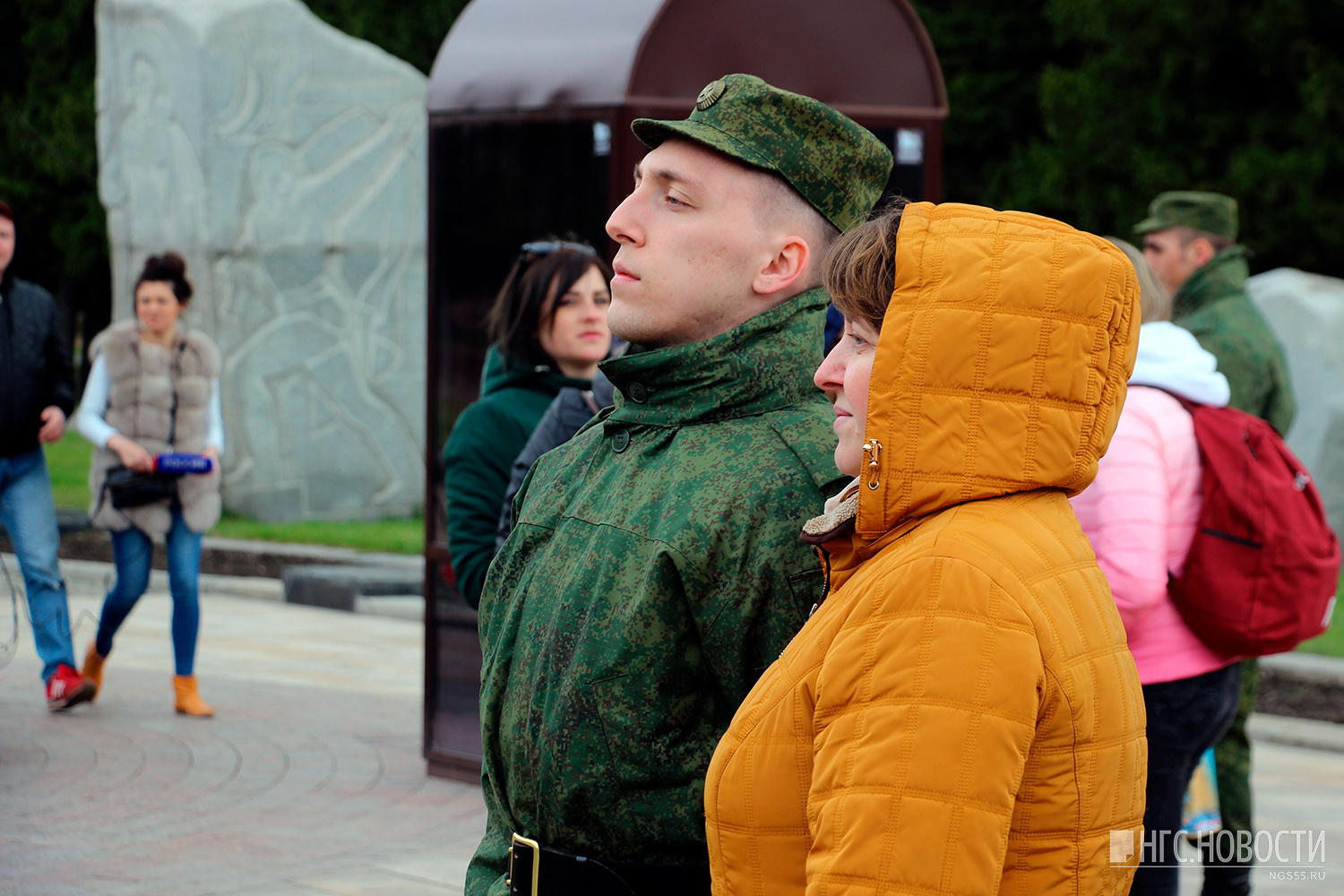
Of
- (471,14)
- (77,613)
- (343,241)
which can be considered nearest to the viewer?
(471,14)

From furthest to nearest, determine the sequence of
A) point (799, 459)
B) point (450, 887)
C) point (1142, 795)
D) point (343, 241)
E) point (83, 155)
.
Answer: point (83, 155) → point (343, 241) → point (450, 887) → point (799, 459) → point (1142, 795)

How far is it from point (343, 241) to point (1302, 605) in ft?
40.4

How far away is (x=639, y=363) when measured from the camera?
214cm

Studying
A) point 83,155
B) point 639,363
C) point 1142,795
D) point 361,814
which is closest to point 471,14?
point 361,814

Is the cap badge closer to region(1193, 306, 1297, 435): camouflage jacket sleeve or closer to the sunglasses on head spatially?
the sunglasses on head

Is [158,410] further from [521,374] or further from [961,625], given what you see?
[961,625]

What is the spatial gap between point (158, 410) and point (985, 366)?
19.6 feet

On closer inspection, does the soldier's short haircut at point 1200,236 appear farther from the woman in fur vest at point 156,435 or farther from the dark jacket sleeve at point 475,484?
the woman in fur vest at point 156,435

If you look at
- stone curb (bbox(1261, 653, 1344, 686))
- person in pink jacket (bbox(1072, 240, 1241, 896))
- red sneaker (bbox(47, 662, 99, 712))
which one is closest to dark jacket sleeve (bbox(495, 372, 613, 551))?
person in pink jacket (bbox(1072, 240, 1241, 896))

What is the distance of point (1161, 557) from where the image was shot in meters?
3.47

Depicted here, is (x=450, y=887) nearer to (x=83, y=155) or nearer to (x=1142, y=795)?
(x=1142, y=795)

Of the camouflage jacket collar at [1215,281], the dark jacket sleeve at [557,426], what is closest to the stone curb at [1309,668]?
the camouflage jacket collar at [1215,281]

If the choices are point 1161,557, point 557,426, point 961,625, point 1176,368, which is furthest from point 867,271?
point 1176,368

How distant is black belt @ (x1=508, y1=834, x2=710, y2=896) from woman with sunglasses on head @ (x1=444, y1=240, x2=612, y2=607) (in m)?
2.22
